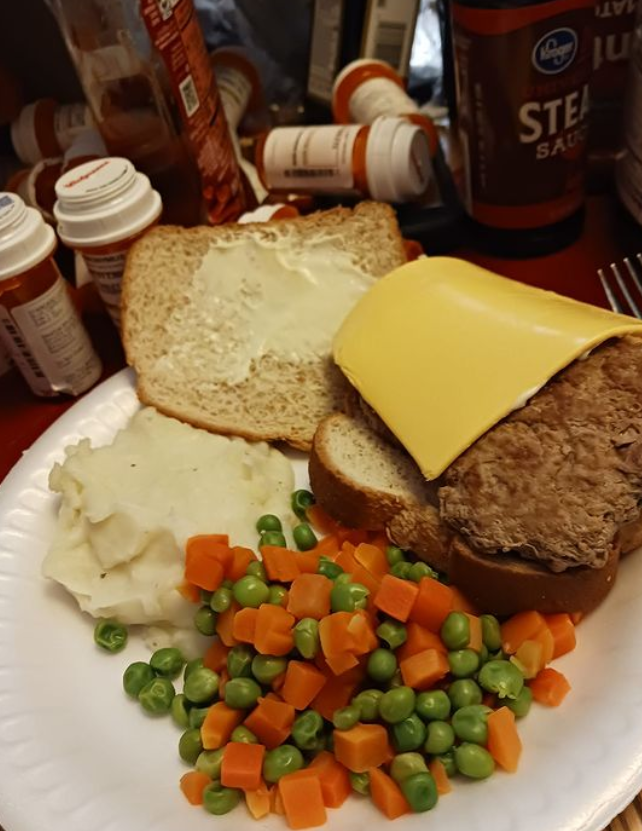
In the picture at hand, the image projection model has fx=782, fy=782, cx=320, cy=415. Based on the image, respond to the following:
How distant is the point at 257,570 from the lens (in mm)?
1704

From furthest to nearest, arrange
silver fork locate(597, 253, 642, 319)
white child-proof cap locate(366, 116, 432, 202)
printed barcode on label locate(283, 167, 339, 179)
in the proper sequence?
1. printed barcode on label locate(283, 167, 339, 179)
2. white child-proof cap locate(366, 116, 432, 202)
3. silver fork locate(597, 253, 642, 319)

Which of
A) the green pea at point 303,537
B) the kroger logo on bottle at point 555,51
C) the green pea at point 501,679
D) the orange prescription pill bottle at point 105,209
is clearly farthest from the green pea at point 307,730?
the kroger logo on bottle at point 555,51

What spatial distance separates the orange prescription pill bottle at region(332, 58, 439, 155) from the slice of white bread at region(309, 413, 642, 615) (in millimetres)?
1412

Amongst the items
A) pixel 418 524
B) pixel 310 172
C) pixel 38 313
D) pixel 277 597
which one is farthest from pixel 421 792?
pixel 310 172

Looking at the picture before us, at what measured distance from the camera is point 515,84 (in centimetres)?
240

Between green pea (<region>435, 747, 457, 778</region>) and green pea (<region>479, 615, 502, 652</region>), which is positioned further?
green pea (<region>479, 615, 502, 652</region>)

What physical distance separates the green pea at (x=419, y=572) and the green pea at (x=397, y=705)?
0.83ft

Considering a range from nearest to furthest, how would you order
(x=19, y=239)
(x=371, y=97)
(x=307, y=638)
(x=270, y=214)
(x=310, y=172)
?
1. (x=307, y=638)
2. (x=19, y=239)
3. (x=270, y=214)
4. (x=310, y=172)
5. (x=371, y=97)

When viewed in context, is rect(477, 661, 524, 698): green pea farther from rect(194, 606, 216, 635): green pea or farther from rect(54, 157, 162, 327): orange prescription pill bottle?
rect(54, 157, 162, 327): orange prescription pill bottle

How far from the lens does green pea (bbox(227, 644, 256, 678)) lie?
1.62 m

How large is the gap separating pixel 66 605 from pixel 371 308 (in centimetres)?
107

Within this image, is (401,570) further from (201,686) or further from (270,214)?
(270,214)

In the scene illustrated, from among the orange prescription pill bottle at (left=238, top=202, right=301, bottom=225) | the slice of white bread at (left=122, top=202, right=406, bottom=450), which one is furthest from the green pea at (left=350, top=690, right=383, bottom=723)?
the orange prescription pill bottle at (left=238, top=202, right=301, bottom=225)

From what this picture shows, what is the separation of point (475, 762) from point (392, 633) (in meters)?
0.28
